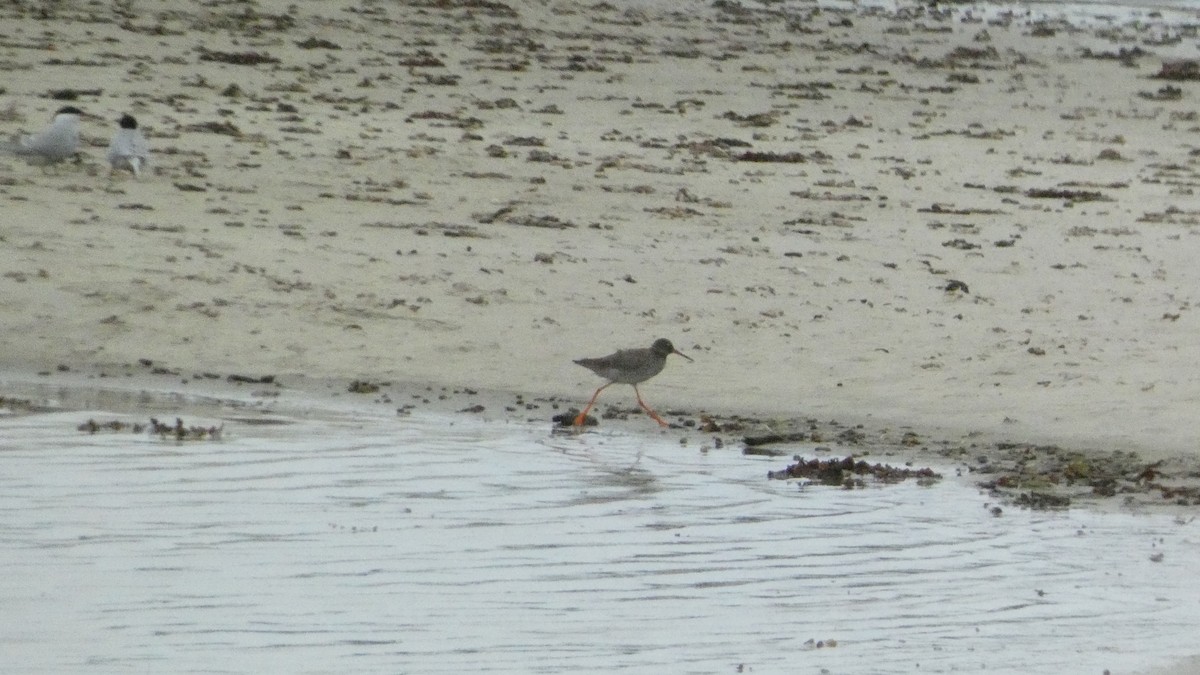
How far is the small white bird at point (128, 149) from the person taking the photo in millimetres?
11242

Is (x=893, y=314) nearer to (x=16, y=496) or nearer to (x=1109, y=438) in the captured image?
(x=1109, y=438)

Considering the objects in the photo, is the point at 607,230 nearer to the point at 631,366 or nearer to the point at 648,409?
the point at 648,409

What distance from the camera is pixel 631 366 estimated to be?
8500mm

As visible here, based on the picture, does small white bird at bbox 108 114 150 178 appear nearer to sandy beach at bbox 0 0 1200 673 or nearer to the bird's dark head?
sandy beach at bbox 0 0 1200 673

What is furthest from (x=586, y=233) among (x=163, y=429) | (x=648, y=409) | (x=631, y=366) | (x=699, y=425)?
(x=163, y=429)

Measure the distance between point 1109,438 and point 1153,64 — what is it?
45.0 feet

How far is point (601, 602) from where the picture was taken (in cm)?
547

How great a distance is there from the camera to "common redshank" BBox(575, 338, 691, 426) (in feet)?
27.9

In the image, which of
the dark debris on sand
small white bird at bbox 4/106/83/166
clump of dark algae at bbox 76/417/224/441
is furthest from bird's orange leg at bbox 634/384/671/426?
small white bird at bbox 4/106/83/166

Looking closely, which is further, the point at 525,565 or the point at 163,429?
the point at 163,429

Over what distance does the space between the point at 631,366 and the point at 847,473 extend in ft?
4.46

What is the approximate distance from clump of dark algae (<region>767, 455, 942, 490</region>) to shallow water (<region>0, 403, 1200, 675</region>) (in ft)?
0.39

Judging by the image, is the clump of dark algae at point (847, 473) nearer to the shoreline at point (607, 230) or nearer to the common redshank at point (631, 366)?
the shoreline at point (607, 230)

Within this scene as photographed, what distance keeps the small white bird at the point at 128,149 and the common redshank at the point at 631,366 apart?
367 centimetres
